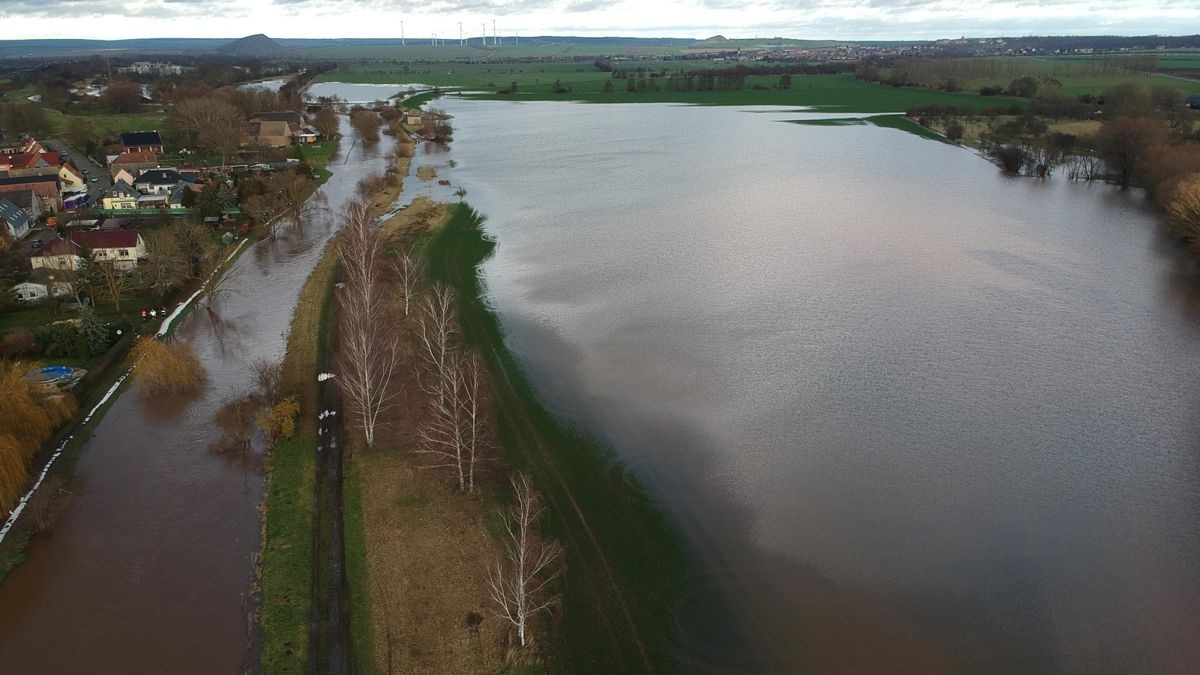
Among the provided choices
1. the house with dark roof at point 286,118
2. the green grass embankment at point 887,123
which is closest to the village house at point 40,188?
the house with dark roof at point 286,118

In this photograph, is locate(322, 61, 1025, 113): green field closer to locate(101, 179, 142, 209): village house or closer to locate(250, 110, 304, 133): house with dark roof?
locate(250, 110, 304, 133): house with dark roof

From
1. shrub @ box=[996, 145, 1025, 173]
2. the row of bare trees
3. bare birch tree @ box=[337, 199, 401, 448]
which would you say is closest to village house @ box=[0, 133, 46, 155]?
bare birch tree @ box=[337, 199, 401, 448]

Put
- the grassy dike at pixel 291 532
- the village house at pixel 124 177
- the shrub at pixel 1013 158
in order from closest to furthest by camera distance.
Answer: the grassy dike at pixel 291 532 → the village house at pixel 124 177 → the shrub at pixel 1013 158

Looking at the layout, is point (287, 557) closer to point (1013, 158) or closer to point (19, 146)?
point (1013, 158)

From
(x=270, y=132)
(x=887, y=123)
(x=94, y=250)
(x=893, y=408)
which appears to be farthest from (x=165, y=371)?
(x=887, y=123)

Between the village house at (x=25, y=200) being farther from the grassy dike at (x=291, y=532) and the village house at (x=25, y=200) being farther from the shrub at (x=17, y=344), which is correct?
the grassy dike at (x=291, y=532)

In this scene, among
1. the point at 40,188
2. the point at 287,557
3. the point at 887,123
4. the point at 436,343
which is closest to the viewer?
the point at 287,557
